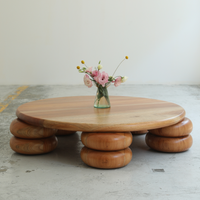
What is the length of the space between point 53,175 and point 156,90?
473cm

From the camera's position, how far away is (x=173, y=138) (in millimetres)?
2570

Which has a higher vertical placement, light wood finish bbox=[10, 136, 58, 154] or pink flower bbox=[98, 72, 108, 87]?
pink flower bbox=[98, 72, 108, 87]

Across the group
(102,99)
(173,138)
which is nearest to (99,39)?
(102,99)

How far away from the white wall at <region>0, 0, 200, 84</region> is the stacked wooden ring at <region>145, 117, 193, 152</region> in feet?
16.3

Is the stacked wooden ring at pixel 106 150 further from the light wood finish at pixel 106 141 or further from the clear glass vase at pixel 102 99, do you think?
the clear glass vase at pixel 102 99

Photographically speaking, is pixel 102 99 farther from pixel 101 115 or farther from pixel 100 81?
pixel 101 115

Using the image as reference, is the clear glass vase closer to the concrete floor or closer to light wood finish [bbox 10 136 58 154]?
the concrete floor

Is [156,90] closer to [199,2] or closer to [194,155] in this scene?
[199,2]

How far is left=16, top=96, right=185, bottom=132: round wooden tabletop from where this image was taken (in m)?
2.19

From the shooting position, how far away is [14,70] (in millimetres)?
7309

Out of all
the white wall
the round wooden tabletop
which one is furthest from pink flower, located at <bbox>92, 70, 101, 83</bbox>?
the white wall

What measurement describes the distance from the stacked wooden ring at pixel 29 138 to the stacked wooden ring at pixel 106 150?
45 cm

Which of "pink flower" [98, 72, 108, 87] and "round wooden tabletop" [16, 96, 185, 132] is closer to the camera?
"round wooden tabletop" [16, 96, 185, 132]

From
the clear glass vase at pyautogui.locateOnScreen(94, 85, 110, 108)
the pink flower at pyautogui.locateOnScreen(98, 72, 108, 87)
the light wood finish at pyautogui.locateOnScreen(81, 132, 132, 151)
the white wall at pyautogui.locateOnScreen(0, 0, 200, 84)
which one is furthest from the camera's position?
the white wall at pyautogui.locateOnScreen(0, 0, 200, 84)
